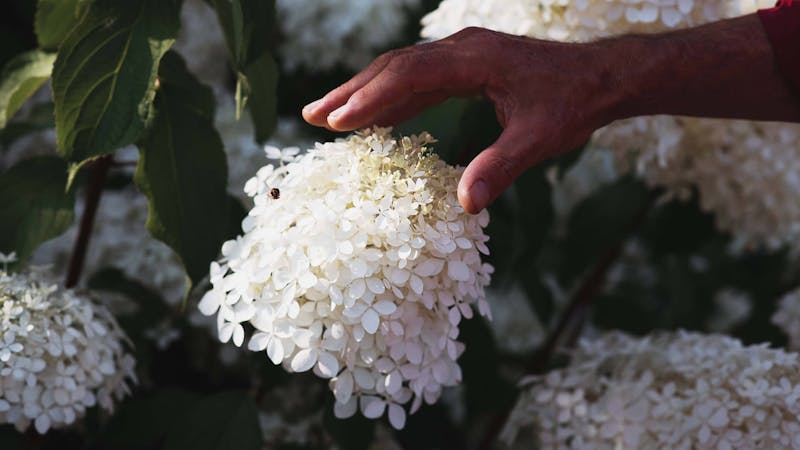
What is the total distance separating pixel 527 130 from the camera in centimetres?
96

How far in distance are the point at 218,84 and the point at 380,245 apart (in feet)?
4.41

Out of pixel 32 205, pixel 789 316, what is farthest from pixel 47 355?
pixel 789 316

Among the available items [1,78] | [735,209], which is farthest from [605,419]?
[1,78]

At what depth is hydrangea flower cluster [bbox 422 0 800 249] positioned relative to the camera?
4.25ft

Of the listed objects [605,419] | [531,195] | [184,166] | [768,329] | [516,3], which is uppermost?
[516,3]

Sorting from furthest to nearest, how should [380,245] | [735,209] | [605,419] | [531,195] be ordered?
[735,209]
[531,195]
[605,419]
[380,245]

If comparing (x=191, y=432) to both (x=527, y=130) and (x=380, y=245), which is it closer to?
(x=380, y=245)

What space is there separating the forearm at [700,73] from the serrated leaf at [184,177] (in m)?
0.52

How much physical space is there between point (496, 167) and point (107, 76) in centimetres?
50

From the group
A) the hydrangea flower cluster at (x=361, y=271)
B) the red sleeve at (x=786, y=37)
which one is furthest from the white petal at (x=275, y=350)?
the red sleeve at (x=786, y=37)

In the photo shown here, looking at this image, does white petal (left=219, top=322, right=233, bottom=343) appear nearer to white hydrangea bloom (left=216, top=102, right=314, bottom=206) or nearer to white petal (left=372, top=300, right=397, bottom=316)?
white petal (left=372, top=300, right=397, bottom=316)

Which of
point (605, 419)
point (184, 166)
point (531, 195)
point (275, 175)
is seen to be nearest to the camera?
point (275, 175)

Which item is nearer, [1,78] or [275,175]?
[275,175]

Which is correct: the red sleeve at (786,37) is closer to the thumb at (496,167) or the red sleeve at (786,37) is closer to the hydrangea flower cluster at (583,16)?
the hydrangea flower cluster at (583,16)
